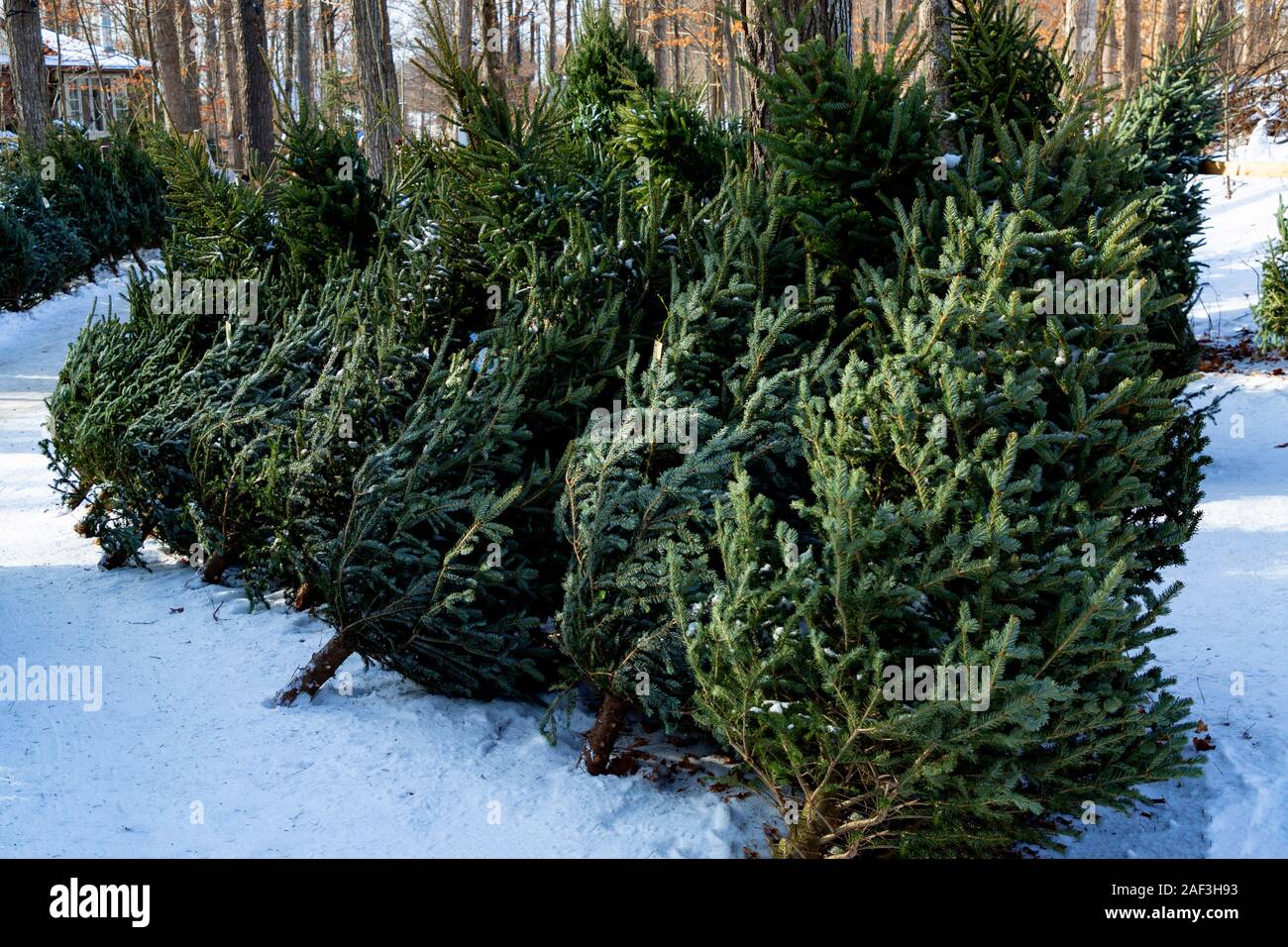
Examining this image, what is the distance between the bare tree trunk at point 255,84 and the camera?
16672 mm

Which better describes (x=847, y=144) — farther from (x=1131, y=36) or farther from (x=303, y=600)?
(x=1131, y=36)

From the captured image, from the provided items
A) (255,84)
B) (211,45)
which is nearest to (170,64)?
(255,84)

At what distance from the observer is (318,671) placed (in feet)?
15.1

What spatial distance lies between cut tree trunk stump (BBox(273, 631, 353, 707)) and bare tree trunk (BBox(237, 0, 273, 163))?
46.7ft

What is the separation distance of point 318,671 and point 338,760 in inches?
23.2

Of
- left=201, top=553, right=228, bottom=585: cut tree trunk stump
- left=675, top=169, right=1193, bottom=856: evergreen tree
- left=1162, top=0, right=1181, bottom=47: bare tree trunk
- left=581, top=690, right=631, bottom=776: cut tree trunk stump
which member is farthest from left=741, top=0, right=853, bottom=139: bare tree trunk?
left=1162, top=0, right=1181, bottom=47: bare tree trunk

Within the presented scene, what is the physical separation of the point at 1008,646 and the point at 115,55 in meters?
51.9

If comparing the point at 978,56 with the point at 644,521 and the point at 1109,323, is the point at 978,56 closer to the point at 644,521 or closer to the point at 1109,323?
the point at 1109,323

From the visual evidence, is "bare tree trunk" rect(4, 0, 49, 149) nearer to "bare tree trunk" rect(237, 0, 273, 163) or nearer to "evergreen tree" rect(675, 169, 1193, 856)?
"bare tree trunk" rect(237, 0, 273, 163)

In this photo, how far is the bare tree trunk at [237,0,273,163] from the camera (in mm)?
16672
